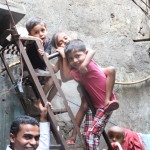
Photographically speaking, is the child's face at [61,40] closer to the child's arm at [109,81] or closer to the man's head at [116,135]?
the child's arm at [109,81]

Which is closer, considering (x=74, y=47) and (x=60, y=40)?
(x=74, y=47)

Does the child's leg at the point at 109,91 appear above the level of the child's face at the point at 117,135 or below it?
above

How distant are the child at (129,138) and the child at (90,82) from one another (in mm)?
871

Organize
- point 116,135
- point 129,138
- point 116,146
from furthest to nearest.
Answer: point 129,138
point 116,135
point 116,146

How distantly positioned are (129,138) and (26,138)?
290 cm

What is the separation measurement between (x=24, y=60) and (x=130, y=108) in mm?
2682

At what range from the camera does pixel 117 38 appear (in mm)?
6773

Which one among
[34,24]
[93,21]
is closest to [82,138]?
[34,24]

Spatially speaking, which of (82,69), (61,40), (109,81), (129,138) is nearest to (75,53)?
(82,69)

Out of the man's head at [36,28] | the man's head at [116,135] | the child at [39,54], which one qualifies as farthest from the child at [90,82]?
the man's head at [116,135]

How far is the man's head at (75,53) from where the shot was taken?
15.3ft

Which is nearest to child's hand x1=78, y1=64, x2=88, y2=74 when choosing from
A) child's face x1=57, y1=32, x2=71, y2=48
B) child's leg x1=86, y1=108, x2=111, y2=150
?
child's leg x1=86, y1=108, x2=111, y2=150

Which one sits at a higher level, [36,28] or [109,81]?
[36,28]

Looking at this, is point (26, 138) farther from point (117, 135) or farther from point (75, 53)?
point (117, 135)
